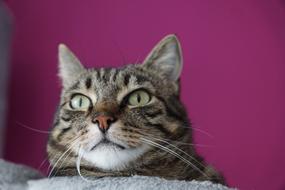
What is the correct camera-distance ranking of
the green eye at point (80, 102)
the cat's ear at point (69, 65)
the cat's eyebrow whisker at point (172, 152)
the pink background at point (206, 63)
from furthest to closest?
1. the pink background at point (206, 63)
2. the cat's ear at point (69, 65)
3. the green eye at point (80, 102)
4. the cat's eyebrow whisker at point (172, 152)

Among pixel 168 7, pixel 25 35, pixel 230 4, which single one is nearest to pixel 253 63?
pixel 230 4

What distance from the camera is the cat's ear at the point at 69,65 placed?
1.23 m

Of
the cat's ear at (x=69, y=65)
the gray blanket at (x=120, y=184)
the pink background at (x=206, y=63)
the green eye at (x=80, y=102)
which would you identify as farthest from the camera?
the pink background at (x=206, y=63)

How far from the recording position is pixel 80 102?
3.55 feet

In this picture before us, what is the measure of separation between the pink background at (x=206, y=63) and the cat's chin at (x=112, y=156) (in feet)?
2.05

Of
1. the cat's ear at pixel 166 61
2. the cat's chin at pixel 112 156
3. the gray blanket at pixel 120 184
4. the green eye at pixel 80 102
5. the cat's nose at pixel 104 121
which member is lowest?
the gray blanket at pixel 120 184

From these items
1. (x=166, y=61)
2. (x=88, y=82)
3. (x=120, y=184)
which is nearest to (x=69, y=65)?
(x=88, y=82)

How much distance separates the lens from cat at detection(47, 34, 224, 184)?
93 centimetres

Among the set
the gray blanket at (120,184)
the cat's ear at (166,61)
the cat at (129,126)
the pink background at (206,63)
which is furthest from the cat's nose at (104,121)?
the pink background at (206,63)

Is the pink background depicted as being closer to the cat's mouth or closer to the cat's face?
the cat's face

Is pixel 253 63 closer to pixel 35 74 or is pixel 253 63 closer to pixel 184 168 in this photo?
pixel 184 168

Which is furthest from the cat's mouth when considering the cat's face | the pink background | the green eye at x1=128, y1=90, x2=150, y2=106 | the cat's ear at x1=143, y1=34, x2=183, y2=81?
the pink background

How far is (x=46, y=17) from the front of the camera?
5.74ft

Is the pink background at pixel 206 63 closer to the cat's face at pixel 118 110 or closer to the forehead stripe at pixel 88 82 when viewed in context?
the cat's face at pixel 118 110
